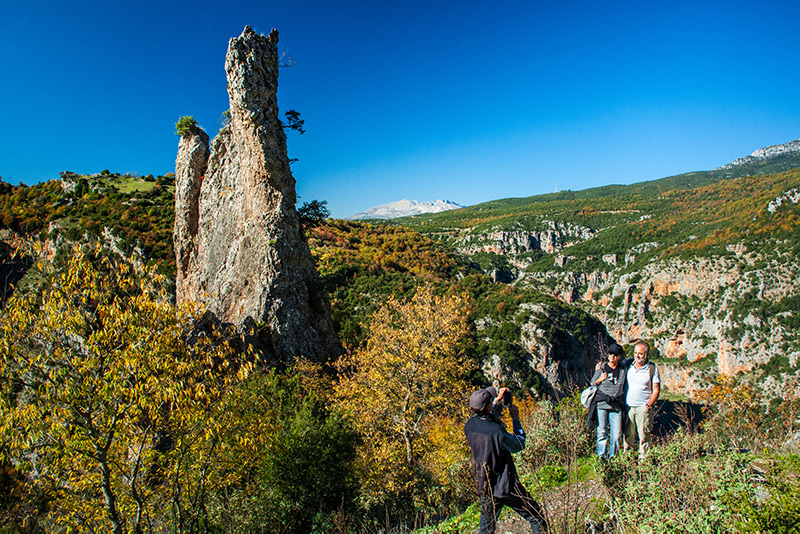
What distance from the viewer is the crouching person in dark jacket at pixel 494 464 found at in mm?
3889

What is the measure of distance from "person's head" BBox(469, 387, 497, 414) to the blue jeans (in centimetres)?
276

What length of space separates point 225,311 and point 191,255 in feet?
20.8

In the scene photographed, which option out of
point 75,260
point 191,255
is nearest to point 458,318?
point 75,260

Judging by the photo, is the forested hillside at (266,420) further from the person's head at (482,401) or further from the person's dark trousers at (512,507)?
the person's head at (482,401)

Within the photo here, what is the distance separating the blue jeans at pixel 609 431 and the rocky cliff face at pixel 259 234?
1508cm

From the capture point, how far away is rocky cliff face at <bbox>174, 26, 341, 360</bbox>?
1791cm

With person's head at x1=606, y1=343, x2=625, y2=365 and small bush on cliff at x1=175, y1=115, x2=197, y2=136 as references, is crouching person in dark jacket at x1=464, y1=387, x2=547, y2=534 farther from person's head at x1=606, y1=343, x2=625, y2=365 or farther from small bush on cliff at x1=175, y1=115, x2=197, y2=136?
small bush on cliff at x1=175, y1=115, x2=197, y2=136

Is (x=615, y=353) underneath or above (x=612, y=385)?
above

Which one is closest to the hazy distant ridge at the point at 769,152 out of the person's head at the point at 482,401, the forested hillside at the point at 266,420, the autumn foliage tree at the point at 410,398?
the forested hillside at the point at 266,420

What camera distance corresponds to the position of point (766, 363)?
2397 inches

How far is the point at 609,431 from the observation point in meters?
5.83

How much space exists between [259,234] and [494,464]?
17.1m

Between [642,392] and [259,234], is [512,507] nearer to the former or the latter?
[642,392]

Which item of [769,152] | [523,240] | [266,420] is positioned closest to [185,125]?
[266,420]
